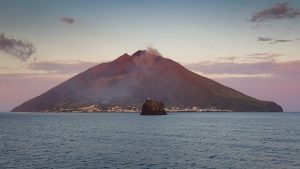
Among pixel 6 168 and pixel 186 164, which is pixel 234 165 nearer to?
pixel 186 164

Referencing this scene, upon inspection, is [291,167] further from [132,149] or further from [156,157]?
[132,149]

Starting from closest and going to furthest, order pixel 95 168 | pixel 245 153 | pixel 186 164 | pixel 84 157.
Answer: pixel 95 168
pixel 186 164
pixel 84 157
pixel 245 153

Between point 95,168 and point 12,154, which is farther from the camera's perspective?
point 12,154

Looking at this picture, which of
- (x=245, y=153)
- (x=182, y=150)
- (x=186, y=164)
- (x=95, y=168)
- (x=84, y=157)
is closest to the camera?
(x=95, y=168)

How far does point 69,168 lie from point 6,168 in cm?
959

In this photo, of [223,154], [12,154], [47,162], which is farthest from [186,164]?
[12,154]

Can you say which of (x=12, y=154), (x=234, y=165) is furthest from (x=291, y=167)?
(x=12, y=154)

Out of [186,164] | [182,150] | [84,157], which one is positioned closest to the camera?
[186,164]

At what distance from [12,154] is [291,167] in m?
49.8

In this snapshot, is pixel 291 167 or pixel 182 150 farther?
pixel 182 150

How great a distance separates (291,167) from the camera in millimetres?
56719

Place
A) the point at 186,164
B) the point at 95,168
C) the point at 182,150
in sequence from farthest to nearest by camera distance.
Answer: the point at 182,150, the point at 186,164, the point at 95,168

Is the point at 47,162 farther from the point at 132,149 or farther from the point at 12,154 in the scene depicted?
the point at 132,149

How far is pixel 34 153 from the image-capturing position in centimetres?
7200
